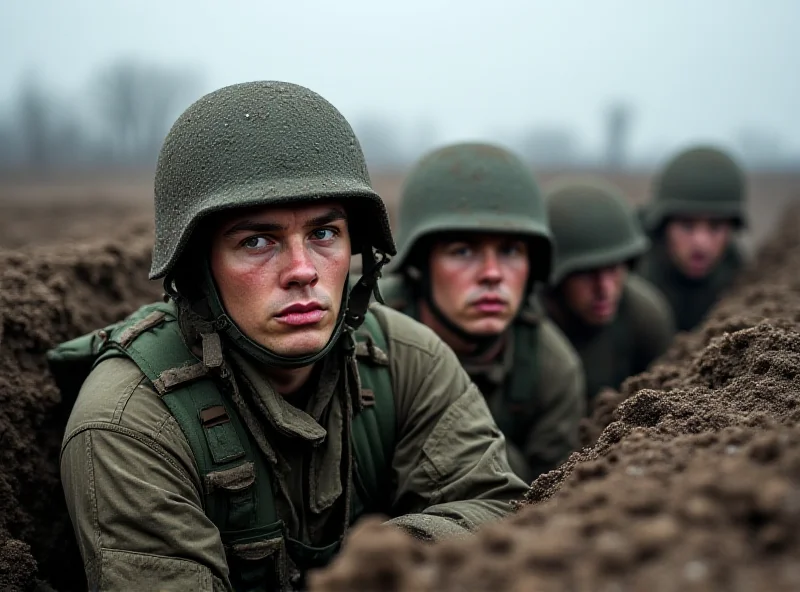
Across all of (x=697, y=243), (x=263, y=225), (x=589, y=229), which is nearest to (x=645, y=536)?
(x=263, y=225)

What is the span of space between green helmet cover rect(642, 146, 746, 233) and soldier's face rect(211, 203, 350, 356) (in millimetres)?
6165

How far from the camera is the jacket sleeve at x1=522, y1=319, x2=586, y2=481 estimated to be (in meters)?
4.40

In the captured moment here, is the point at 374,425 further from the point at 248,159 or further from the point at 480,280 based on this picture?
the point at 480,280

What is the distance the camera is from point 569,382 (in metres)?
4.57

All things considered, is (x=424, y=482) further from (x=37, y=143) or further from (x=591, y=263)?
(x=37, y=143)

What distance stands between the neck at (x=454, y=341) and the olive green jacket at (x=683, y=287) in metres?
4.00

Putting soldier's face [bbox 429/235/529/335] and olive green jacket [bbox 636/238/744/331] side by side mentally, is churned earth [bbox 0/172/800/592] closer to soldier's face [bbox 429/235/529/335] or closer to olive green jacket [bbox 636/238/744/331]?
soldier's face [bbox 429/235/529/335]

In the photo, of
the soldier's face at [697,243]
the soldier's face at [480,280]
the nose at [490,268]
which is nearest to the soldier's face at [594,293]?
the soldier's face at [480,280]

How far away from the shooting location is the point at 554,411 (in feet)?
14.8

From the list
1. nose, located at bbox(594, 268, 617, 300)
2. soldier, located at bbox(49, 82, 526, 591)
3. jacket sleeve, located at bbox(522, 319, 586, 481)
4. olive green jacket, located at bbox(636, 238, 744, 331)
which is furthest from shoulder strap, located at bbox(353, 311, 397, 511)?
olive green jacket, located at bbox(636, 238, 744, 331)

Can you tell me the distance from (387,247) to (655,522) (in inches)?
72.7

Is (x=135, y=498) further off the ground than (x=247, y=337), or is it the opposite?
(x=247, y=337)

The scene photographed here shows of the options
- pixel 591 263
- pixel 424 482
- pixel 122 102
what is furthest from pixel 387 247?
pixel 122 102

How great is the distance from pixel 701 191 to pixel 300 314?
255 inches
